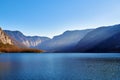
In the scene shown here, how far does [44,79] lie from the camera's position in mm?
60000

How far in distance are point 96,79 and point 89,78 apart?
2.71 m

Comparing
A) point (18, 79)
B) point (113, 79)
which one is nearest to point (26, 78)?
point (18, 79)

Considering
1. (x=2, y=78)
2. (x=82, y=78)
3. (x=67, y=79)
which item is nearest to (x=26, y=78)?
(x=2, y=78)

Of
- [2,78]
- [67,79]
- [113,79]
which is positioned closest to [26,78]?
[2,78]

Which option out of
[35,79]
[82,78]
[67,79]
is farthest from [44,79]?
[82,78]

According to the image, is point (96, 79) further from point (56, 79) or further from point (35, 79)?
point (35, 79)

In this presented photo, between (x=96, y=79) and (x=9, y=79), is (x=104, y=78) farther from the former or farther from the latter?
(x=9, y=79)

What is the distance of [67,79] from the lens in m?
59.4

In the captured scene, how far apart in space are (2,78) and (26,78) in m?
7.00

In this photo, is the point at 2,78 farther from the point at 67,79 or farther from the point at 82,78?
the point at 82,78

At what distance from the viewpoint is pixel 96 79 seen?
192 ft

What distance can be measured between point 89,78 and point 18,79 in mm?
20958

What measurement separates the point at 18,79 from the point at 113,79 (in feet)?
89.9

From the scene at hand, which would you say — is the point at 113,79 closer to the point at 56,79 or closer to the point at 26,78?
the point at 56,79
